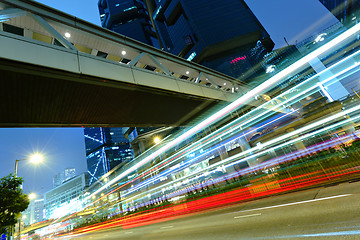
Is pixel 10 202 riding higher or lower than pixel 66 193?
lower

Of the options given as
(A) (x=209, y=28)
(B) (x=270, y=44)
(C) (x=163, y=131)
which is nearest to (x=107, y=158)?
(C) (x=163, y=131)

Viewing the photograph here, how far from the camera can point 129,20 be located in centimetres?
14100

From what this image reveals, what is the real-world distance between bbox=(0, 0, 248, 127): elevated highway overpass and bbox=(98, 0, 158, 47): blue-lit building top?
135260 millimetres

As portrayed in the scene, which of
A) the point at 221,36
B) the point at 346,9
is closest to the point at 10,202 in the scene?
the point at 221,36

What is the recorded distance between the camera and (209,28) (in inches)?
3622

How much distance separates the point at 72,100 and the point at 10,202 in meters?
8.03

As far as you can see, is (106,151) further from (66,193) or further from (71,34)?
(71,34)

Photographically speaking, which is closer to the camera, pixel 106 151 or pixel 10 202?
pixel 10 202

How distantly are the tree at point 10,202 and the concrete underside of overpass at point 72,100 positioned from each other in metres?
5.07

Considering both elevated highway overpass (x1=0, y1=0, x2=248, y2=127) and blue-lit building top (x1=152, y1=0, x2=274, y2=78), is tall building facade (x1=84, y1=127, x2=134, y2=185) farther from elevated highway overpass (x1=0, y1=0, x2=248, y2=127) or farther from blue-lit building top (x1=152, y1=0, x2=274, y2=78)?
elevated highway overpass (x1=0, y1=0, x2=248, y2=127)

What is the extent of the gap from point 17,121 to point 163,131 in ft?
158

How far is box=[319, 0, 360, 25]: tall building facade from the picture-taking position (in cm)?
6469

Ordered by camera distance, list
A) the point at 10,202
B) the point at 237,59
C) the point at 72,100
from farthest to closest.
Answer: the point at 237,59 < the point at 10,202 < the point at 72,100

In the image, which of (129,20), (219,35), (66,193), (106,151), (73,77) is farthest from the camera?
(66,193)
